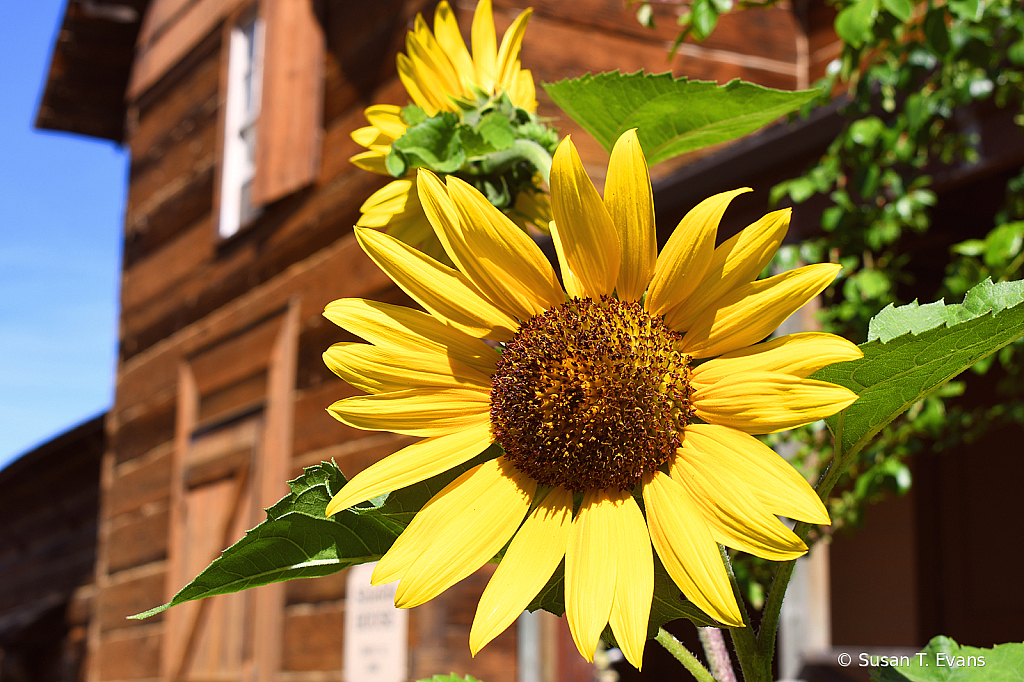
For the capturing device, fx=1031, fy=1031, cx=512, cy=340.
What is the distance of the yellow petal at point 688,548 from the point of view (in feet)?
1.48

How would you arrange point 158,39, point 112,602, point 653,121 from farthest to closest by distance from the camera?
point 158,39 < point 112,602 < point 653,121

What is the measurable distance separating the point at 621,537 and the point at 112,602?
561 cm

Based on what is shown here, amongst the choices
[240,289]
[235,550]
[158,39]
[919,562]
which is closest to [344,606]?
[240,289]

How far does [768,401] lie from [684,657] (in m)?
0.15

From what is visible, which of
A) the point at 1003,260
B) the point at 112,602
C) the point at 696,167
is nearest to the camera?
the point at 1003,260

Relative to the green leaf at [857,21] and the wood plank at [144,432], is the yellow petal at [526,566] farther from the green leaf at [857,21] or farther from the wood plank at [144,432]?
the wood plank at [144,432]

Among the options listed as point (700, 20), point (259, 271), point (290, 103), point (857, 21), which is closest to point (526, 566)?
point (857, 21)

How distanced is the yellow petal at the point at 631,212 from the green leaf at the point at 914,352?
0.34 ft

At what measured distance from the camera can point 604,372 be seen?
1.86 ft

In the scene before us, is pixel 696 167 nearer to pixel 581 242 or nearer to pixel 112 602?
pixel 581 242

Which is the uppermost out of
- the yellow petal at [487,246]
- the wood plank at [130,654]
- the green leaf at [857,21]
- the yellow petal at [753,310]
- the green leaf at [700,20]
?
the green leaf at [700,20]

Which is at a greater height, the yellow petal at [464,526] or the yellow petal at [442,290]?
the yellow petal at [442,290]

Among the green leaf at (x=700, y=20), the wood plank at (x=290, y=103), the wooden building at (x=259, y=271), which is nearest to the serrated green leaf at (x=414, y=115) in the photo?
the green leaf at (x=700, y=20)

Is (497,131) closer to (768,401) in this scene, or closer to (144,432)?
(768,401)
